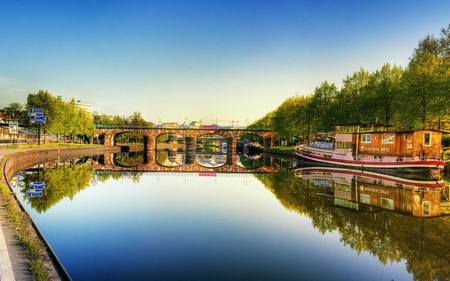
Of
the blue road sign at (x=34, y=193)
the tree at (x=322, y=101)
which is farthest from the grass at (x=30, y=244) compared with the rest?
the tree at (x=322, y=101)

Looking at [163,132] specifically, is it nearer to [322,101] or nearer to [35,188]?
[322,101]

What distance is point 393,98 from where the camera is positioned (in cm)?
5181

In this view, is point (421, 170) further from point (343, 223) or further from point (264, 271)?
point (264, 271)

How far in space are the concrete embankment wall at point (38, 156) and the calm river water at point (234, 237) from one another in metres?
11.4

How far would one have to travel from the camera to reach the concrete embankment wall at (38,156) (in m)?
35.5

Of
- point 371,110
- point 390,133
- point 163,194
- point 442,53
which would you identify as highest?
point 442,53

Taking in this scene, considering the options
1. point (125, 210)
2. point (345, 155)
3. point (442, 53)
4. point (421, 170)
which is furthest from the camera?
point (442, 53)

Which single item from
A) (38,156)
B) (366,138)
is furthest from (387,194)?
(38,156)

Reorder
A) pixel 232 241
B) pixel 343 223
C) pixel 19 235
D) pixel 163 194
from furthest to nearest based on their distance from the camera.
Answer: pixel 163 194, pixel 343 223, pixel 232 241, pixel 19 235

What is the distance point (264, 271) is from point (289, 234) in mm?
5052

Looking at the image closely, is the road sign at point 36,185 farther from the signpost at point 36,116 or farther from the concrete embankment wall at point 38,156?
the signpost at point 36,116

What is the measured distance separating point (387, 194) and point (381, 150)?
68.5 feet

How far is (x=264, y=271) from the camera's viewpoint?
1142 centimetres

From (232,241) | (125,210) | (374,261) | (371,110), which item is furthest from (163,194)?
(371,110)
